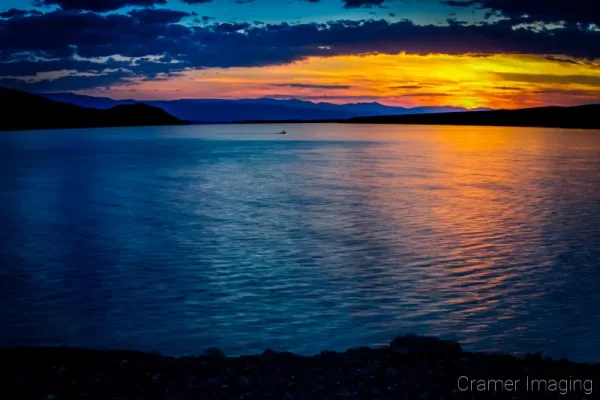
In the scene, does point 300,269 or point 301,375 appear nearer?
point 301,375

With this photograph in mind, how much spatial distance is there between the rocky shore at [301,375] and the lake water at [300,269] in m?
2.72

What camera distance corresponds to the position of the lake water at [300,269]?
13.5 m

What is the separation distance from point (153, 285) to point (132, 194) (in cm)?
2694

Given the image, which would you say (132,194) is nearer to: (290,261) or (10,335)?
(290,261)

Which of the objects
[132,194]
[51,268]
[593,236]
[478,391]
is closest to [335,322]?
[478,391]

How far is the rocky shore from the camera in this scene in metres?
8.16

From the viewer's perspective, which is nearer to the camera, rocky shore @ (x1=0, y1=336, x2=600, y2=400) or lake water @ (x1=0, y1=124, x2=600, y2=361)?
rocky shore @ (x1=0, y1=336, x2=600, y2=400)

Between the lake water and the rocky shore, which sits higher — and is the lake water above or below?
below

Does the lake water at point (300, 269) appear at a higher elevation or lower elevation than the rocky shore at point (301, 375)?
lower

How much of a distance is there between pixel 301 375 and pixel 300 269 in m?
11.2

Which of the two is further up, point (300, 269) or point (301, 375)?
point (301, 375)

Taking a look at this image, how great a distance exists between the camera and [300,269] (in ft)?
65.4

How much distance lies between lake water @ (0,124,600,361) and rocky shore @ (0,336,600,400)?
2.72 metres

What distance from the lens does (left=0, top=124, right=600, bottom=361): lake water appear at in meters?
13.5
